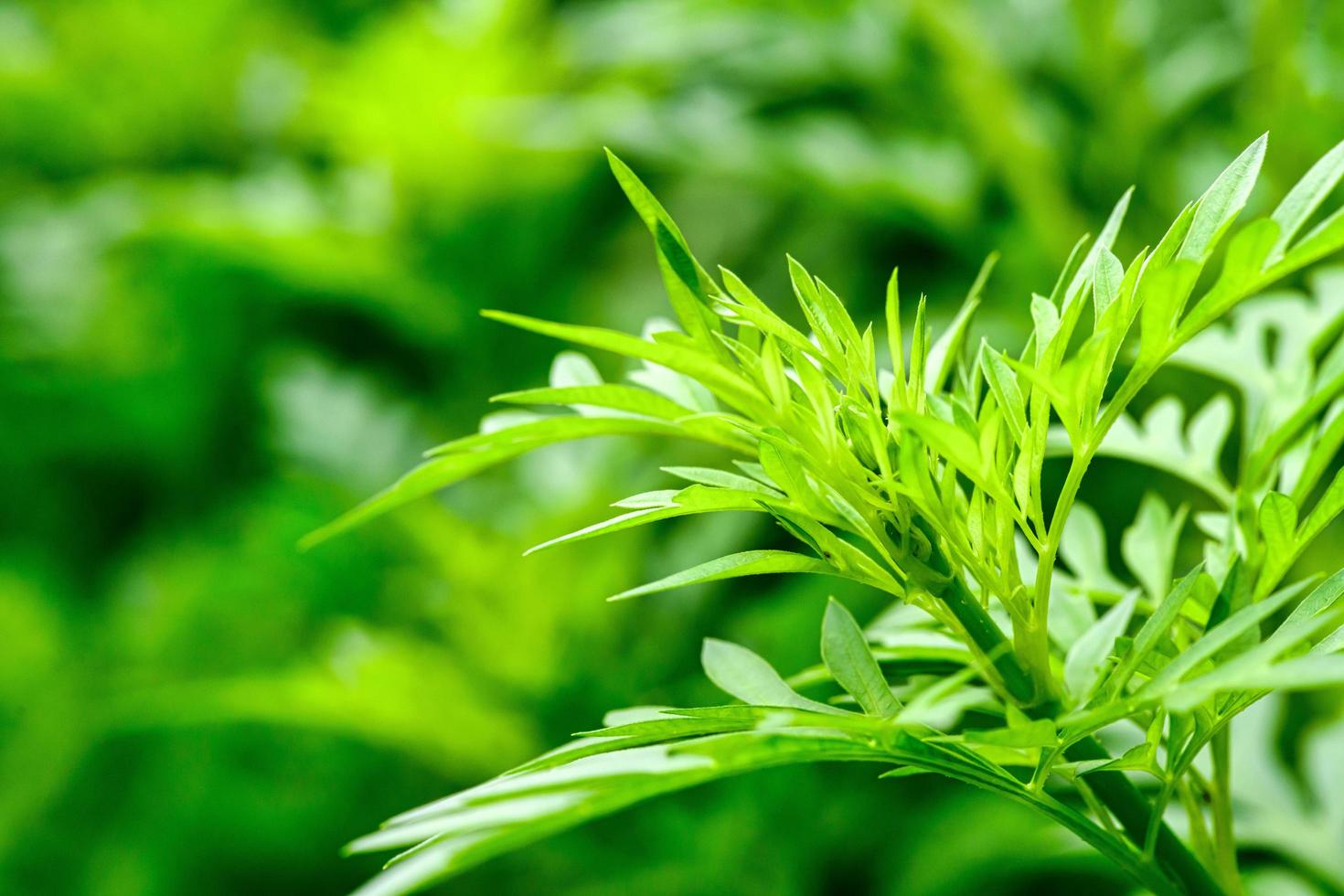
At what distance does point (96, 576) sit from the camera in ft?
4.12

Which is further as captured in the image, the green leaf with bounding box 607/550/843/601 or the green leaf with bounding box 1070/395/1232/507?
the green leaf with bounding box 1070/395/1232/507

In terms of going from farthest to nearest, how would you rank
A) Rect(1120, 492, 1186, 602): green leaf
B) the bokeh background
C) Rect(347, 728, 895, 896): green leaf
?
the bokeh background, Rect(1120, 492, 1186, 602): green leaf, Rect(347, 728, 895, 896): green leaf

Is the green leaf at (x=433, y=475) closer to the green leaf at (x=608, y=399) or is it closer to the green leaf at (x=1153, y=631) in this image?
the green leaf at (x=608, y=399)

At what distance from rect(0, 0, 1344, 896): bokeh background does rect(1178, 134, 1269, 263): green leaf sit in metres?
0.29

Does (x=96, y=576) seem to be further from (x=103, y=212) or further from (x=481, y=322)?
(x=481, y=322)

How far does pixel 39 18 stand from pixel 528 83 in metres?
0.90

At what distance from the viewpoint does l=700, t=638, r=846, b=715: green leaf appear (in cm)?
26

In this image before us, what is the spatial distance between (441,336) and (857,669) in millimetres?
872

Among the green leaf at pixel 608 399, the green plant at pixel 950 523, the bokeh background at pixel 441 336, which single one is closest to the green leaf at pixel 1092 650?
the green plant at pixel 950 523

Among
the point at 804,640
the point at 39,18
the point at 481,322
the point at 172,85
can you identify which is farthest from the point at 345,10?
the point at 804,640

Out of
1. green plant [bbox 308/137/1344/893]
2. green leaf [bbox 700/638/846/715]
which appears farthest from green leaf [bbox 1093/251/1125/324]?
green leaf [bbox 700/638/846/715]

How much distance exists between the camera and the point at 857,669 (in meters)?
0.25

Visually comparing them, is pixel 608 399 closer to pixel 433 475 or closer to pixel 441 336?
pixel 433 475

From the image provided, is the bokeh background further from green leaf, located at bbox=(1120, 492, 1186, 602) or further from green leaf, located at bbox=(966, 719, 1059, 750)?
green leaf, located at bbox=(966, 719, 1059, 750)
